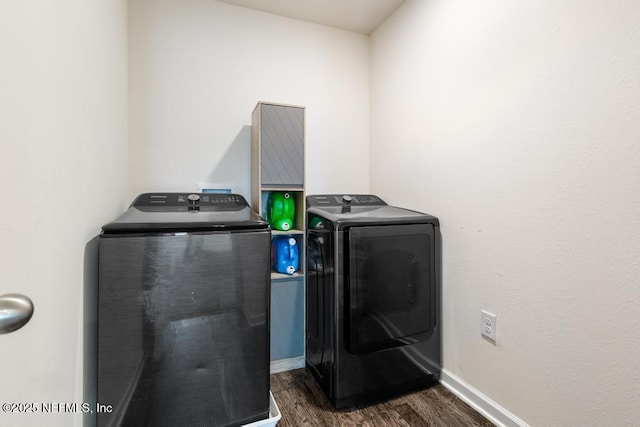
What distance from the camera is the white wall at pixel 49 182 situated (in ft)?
1.98

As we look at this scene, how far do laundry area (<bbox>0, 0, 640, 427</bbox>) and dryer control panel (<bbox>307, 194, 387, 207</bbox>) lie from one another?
0.07 feet

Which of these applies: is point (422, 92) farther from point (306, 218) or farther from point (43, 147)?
point (43, 147)

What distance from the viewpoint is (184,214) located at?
4.57 ft

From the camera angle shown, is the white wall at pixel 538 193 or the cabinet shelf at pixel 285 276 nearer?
the white wall at pixel 538 193

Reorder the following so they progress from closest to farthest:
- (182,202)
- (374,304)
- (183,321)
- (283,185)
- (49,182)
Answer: (49,182) → (183,321) → (374,304) → (182,202) → (283,185)

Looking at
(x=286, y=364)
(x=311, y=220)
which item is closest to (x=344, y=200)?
(x=311, y=220)

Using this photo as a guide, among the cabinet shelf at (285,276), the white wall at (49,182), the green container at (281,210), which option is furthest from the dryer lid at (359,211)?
the white wall at (49,182)

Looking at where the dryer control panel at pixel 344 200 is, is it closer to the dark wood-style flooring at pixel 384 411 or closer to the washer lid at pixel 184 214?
the washer lid at pixel 184 214

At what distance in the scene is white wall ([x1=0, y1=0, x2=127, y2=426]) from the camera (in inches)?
23.8

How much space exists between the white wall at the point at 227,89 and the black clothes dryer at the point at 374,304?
745mm

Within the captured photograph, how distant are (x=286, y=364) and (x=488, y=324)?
4.00 ft

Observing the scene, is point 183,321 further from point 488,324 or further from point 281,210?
point 488,324

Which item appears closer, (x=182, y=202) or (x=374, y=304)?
(x=374, y=304)

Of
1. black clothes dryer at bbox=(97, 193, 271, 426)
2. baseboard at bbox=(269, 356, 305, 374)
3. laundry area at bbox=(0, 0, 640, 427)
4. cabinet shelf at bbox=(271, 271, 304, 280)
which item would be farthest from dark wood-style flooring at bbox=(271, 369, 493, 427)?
cabinet shelf at bbox=(271, 271, 304, 280)
